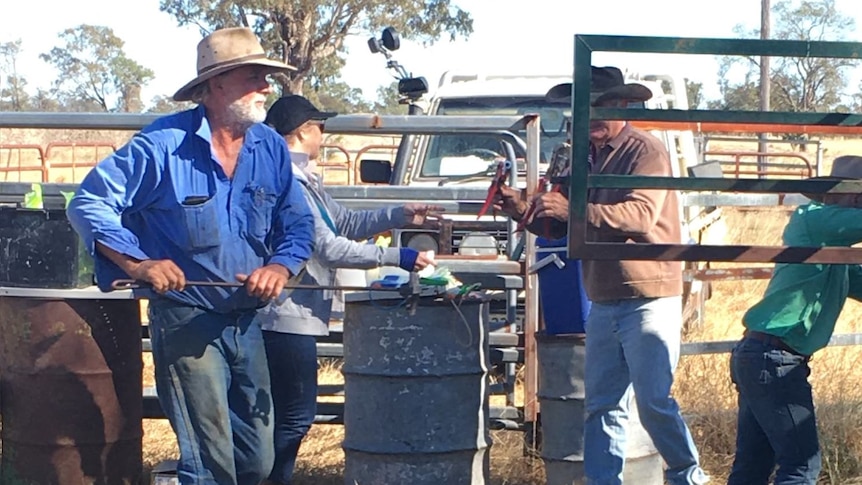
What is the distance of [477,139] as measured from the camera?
28.1ft

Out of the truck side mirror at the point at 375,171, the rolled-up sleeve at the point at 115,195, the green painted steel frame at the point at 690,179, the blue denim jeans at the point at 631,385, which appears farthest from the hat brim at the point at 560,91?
the truck side mirror at the point at 375,171

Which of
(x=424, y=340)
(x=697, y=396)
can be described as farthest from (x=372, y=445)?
(x=697, y=396)

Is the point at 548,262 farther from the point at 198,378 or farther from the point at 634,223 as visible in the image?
the point at 198,378

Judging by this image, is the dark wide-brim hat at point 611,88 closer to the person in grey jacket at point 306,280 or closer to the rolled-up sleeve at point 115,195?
the person in grey jacket at point 306,280

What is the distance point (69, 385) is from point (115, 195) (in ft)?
4.40

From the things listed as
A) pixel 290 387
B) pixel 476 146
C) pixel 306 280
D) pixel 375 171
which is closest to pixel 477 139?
pixel 476 146

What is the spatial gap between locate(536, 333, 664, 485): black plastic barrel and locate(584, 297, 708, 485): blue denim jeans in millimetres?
346

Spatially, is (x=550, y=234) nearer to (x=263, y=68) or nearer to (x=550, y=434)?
(x=550, y=434)

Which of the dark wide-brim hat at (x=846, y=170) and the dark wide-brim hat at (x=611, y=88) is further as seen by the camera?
the dark wide-brim hat at (x=611, y=88)

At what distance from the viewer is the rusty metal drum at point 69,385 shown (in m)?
5.17

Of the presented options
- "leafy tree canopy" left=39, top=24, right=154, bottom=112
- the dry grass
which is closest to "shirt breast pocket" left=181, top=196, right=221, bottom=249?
the dry grass

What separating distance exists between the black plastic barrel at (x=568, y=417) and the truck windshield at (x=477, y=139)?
3028 mm

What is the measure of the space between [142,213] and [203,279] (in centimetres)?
31

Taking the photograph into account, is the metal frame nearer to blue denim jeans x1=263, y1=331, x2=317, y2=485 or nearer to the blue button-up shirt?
blue denim jeans x1=263, y1=331, x2=317, y2=485
